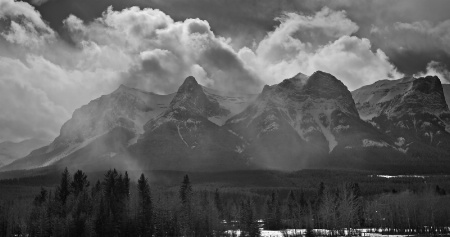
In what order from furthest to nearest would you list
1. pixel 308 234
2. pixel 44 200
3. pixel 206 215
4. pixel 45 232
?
pixel 44 200, pixel 206 215, pixel 308 234, pixel 45 232

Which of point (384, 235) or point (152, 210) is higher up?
point (152, 210)

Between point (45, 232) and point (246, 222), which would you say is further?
point (246, 222)

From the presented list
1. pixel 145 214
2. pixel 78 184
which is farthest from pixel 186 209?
pixel 78 184

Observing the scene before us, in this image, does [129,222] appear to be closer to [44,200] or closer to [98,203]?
[98,203]

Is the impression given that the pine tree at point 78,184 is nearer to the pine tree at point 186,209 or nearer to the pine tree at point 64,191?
the pine tree at point 64,191

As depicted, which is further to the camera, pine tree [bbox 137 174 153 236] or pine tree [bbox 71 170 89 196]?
pine tree [bbox 71 170 89 196]

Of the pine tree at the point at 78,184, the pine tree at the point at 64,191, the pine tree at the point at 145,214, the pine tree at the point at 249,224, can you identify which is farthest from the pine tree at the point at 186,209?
the pine tree at the point at 64,191

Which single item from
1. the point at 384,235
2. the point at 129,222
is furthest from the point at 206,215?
the point at 384,235

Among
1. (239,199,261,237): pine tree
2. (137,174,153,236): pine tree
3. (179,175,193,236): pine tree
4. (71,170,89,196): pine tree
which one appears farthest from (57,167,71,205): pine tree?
(239,199,261,237): pine tree

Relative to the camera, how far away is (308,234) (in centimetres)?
17338

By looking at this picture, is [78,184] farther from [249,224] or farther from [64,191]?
[249,224]

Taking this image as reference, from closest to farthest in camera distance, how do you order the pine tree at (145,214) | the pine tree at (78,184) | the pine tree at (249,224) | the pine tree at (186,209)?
the pine tree at (249,224) < the pine tree at (145,214) < the pine tree at (186,209) < the pine tree at (78,184)

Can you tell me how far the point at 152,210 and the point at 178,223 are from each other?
10.2m

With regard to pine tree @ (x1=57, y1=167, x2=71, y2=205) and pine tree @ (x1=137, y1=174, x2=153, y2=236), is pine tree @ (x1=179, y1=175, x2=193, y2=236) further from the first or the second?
pine tree @ (x1=57, y1=167, x2=71, y2=205)
